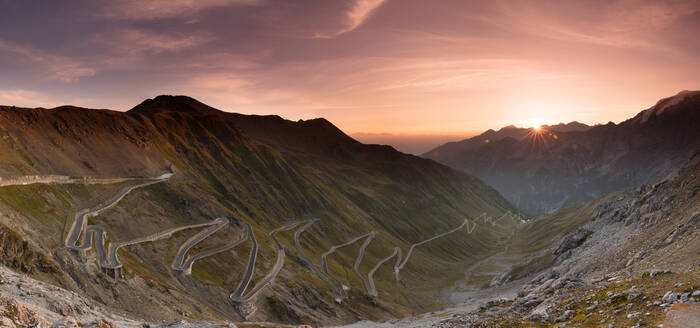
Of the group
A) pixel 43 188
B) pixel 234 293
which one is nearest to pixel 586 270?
pixel 234 293

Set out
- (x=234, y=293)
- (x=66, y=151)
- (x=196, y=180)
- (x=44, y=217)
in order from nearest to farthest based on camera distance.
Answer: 1. (x=44, y=217)
2. (x=234, y=293)
3. (x=66, y=151)
4. (x=196, y=180)

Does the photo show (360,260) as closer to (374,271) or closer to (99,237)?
(374,271)

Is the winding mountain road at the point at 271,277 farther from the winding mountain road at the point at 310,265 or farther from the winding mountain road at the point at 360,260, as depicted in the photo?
the winding mountain road at the point at 360,260

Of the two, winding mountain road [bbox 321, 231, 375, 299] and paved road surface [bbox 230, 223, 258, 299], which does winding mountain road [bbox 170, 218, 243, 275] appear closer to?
paved road surface [bbox 230, 223, 258, 299]

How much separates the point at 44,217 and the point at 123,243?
16.3 meters

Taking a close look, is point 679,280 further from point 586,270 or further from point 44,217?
point 44,217

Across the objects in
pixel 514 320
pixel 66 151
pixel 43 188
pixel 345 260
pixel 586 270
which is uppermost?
pixel 66 151

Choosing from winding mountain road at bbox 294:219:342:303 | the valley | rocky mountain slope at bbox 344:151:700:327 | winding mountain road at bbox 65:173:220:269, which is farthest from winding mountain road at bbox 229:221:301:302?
rocky mountain slope at bbox 344:151:700:327

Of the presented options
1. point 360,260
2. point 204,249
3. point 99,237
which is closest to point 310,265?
point 360,260

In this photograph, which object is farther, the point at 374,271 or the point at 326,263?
the point at 374,271

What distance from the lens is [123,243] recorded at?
89.6 metres

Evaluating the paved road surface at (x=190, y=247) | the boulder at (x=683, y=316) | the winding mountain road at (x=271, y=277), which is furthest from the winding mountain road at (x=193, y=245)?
the boulder at (x=683, y=316)

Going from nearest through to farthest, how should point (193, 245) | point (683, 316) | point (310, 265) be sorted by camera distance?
point (683, 316)
point (193, 245)
point (310, 265)

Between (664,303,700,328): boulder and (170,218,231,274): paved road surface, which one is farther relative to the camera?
(170,218,231,274): paved road surface
